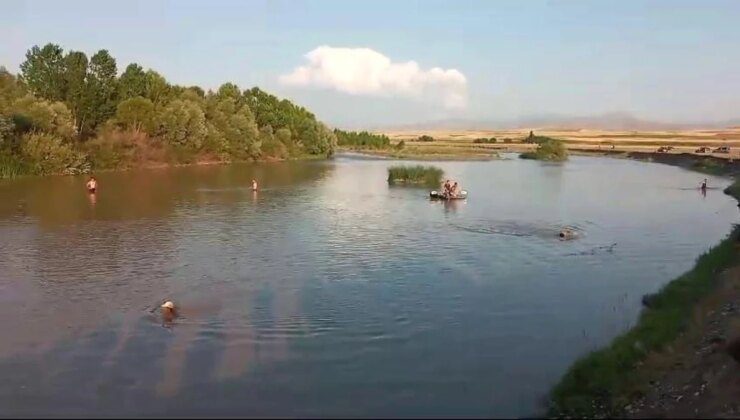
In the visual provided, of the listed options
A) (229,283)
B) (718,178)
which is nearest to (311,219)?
(229,283)

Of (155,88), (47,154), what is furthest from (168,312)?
(155,88)

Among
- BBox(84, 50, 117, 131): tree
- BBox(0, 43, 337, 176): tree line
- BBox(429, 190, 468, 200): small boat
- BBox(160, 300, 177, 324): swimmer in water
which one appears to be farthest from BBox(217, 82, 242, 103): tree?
BBox(160, 300, 177, 324): swimmer in water

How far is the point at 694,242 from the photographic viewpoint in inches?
1214

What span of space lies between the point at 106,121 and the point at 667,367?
84832 millimetres

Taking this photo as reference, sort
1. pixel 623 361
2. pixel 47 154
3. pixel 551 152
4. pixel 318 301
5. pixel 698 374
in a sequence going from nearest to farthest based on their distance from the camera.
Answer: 1. pixel 698 374
2. pixel 623 361
3. pixel 318 301
4. pixel 47 154
5. pixel 551 152

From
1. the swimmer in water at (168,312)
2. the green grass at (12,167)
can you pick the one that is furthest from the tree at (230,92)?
the swimmer in water at (168,312)

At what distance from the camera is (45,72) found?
86562 millimetres

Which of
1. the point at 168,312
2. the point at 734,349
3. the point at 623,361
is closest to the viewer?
the point at 734,349

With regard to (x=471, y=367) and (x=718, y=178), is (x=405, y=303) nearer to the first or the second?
(x=471, y=367)

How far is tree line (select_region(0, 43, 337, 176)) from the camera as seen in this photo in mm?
68750

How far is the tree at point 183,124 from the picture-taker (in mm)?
89875

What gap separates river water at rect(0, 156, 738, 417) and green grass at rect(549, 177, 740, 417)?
612mm

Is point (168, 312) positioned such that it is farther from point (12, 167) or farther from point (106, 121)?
point (106, 121)

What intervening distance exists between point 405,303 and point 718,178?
206 ft
